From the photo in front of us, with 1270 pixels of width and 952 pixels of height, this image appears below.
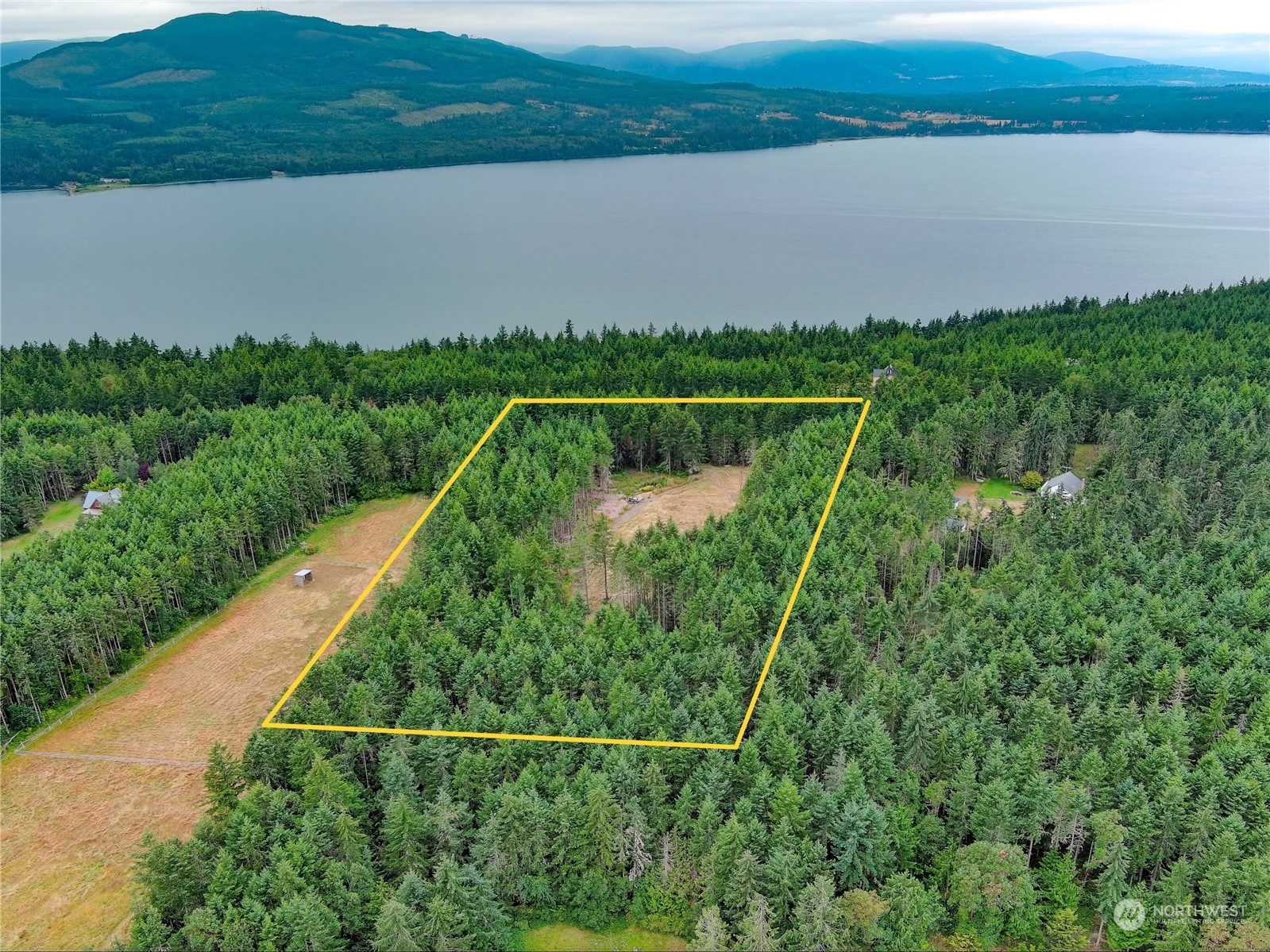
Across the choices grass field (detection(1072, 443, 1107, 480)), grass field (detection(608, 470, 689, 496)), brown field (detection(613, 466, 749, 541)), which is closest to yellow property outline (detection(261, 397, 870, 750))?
grass field (detection(608, 470, 689, 496))

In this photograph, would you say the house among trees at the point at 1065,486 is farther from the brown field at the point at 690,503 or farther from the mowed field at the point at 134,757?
the mowed field at the point at 134,757

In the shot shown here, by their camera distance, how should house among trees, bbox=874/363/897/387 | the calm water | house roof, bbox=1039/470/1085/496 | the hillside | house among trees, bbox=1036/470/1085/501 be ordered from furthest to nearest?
the hillside
the calm water
house among trees, bbox=874/363/897/387
house roof, bbox=1039/470/1085/496
house among trees, bbox=1036/470/1085/501

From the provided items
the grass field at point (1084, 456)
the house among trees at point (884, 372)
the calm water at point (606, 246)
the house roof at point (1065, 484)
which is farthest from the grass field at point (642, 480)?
the calm water at point (606, 246)

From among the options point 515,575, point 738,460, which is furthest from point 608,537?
point 738,460

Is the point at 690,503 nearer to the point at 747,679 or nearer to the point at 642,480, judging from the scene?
the point at 642,480

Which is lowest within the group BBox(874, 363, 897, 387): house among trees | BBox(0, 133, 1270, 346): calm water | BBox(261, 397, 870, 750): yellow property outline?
BBox(261, 397, 870, 750): yellow property outline

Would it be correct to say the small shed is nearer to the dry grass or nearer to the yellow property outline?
the yellow property outline
